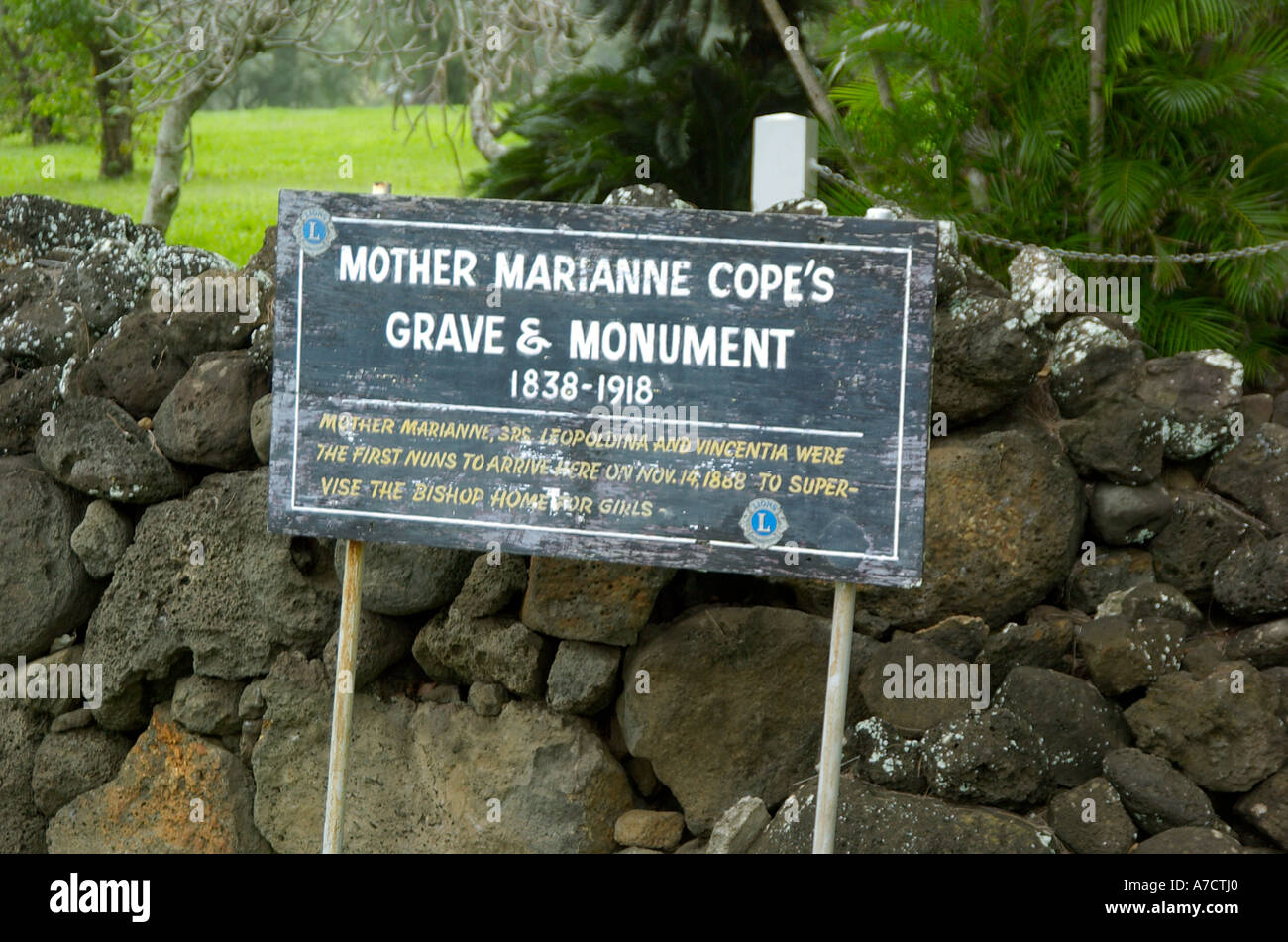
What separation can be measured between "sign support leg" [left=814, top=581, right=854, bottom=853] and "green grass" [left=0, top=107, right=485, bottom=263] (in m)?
8.30

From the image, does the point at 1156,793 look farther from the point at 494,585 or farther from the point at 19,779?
the point at 19,779

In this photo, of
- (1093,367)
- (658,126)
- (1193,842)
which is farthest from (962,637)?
(658,126)

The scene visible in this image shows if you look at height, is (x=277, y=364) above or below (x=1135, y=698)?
above

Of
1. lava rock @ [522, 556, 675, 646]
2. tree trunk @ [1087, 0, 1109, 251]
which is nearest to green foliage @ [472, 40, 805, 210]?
tree trunk @ [1087, 0, 1109, 251]

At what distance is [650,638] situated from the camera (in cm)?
403

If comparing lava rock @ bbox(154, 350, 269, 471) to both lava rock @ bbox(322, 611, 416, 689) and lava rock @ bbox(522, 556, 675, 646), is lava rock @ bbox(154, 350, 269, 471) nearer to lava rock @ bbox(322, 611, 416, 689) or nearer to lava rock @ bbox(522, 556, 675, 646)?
lava rock @ bbox(322, 611, 416, 689)

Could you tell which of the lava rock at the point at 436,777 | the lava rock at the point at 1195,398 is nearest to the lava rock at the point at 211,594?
the lava rock at the point at 436,777

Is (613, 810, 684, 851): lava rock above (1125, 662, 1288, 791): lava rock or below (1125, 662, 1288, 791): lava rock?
below

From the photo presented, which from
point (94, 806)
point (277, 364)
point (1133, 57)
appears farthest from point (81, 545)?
point (1133, 57)

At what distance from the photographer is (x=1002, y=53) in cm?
515

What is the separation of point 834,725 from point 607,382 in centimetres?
102

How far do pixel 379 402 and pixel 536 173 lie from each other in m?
5.62

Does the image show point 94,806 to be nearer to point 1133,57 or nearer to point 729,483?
point 729,483

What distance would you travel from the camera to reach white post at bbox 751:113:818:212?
4.07m
